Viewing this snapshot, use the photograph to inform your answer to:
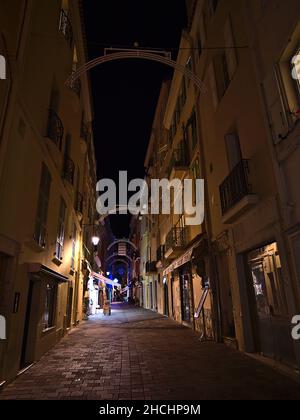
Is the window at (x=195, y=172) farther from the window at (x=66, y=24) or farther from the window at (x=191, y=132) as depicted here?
the window at (x=66, y=24)

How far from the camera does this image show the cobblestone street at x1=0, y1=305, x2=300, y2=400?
5.02m

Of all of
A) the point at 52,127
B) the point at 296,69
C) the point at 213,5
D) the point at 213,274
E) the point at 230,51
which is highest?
the point at 213,5

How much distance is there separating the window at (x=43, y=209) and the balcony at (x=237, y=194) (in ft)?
19.2

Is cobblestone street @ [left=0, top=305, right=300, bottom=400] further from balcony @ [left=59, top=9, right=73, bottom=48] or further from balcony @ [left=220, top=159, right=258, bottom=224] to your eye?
balcony @ [left=59, top=9, right=73, bottom=48]

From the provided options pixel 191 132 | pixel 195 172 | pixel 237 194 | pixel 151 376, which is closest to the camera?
pixel 151 376

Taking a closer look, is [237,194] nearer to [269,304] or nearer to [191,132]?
[269,304]

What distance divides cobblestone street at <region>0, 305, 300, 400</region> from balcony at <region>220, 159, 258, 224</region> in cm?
402

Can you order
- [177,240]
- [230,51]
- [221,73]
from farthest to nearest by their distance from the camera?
1. [177,240]
2. [221,73]
3. [230,51]

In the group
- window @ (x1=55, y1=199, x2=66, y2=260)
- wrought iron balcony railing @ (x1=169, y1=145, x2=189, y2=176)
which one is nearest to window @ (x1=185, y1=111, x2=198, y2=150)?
wrought iron balcony railing @ (x1=169, y1=145, x2=189, y2=176)

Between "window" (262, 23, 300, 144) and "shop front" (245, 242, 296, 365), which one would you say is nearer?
"window" (262, 23, 300, 144)

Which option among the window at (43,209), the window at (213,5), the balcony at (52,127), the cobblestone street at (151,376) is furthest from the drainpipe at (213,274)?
the balcony at (52,127)

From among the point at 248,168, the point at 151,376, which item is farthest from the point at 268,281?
the point at 151,376

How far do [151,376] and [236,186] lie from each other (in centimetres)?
556

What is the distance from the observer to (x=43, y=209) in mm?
8867
